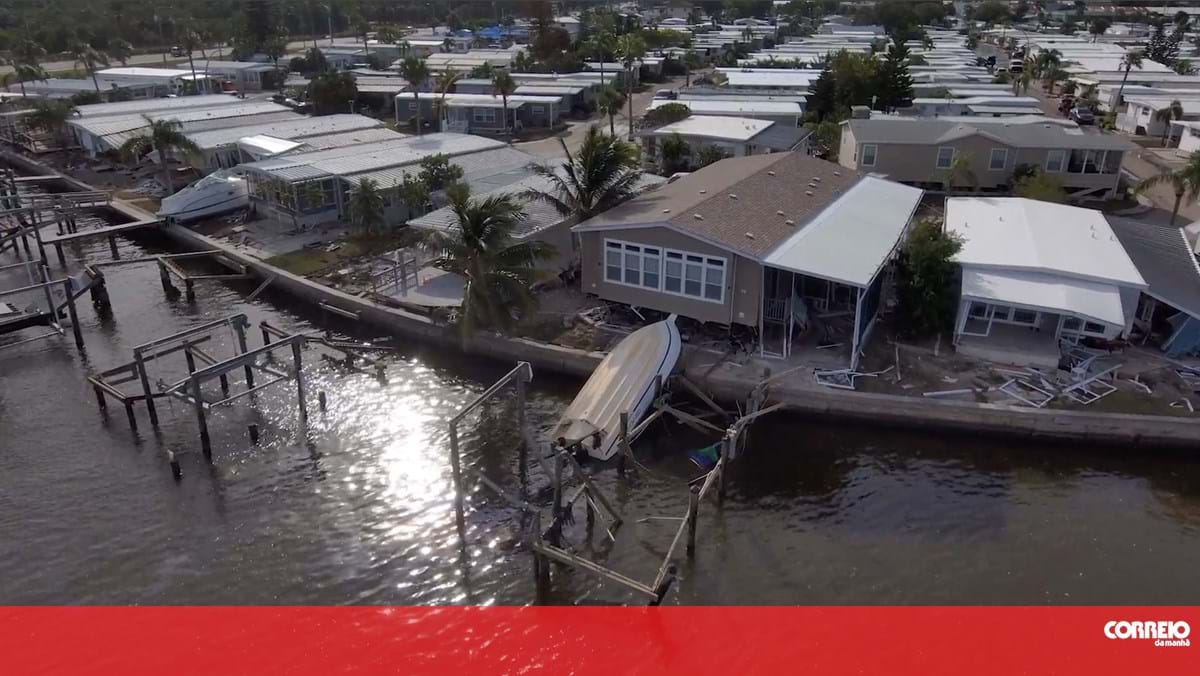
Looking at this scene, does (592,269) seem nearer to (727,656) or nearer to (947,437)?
(947,437)

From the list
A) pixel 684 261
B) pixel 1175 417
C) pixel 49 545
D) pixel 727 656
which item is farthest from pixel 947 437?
pixel 49 545

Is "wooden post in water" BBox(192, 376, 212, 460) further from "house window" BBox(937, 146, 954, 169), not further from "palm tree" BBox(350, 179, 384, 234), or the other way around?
"house window" BBox(937, 146, 954, 169)

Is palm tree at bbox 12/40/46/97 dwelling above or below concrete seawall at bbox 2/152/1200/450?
above

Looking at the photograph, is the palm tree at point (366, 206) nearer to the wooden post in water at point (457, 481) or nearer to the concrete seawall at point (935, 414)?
the concrete seawall at point (935, 414)

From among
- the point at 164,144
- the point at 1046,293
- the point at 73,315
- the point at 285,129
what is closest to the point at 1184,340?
the point at 1046,293

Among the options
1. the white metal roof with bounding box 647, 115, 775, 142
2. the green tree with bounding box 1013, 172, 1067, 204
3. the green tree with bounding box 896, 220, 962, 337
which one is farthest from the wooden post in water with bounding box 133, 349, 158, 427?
the green tree with bounding box 1013, 172, 1067, 204

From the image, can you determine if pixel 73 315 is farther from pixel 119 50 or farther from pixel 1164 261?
pixel 119 50
